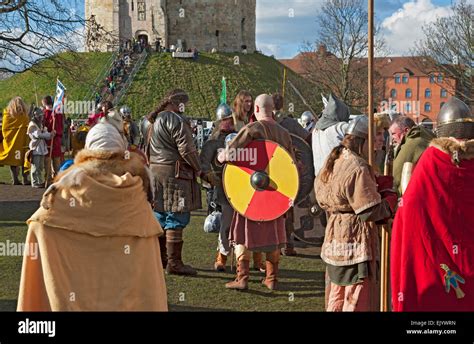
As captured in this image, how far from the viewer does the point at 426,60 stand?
103 feet

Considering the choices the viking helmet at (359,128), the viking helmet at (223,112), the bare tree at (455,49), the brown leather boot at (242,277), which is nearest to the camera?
the viking helmet at (359,128)

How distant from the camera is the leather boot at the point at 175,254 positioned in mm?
7371

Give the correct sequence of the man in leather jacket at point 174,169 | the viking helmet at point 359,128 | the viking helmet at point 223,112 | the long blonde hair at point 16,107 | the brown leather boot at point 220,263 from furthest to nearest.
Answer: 1. the long blonde hair at point 16,107
2. the viking helmet at point 223,112
3. the brown leather boot at point 220,263
4. the man in leather jacket at point 174,169
5. the viking helmet at point 359,128

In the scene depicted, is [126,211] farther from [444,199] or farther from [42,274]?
[444,199]

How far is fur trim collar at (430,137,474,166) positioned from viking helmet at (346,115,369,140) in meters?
0.69

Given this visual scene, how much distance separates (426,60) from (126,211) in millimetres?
28867

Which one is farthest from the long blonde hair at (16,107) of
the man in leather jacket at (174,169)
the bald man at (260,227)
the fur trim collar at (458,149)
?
the fur trim collar at (458,149)

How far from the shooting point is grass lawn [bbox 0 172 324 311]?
637 cm

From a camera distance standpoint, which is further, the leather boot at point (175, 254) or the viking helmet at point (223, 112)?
the viking helmet at point (223, 112)

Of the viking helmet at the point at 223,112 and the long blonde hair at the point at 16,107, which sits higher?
the long blonde hair at the point at 16,107

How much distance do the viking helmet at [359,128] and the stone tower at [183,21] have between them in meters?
56.3

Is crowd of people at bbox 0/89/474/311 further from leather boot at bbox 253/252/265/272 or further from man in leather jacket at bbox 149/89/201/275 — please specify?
leather boot at bbox 253/252/265/272

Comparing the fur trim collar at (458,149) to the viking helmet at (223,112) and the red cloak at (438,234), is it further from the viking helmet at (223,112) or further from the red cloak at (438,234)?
the viking helmet at (223,112)
